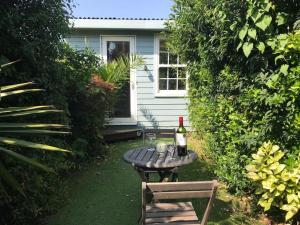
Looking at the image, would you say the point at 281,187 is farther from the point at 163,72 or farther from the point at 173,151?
the point at 163,72

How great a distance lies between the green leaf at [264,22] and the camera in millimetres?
3193

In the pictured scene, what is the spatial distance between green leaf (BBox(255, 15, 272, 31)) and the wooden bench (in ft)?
4.91

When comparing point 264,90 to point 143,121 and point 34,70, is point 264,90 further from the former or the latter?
point 143,121

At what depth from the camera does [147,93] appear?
10141 millimetres

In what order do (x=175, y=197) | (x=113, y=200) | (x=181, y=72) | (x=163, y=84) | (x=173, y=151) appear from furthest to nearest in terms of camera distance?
(x=163, y=84) < (x=181, y=72) < (x=113, y=200) < (x=173, y=151) < (x=175, y=197)

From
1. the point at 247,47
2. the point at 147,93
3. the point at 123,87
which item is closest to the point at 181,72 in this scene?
the point at 147,93

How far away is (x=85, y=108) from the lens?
6973 mm

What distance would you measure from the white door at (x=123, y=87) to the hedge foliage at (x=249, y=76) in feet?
16.0

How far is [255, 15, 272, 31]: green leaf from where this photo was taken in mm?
3193

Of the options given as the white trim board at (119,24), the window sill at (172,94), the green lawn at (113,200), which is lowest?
the green lawn at (113,200)

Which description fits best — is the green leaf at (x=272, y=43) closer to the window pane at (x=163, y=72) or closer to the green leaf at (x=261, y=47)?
the green leaf at (x=261, y=47)

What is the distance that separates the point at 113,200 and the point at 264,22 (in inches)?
134

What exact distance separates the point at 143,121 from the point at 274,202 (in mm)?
6922

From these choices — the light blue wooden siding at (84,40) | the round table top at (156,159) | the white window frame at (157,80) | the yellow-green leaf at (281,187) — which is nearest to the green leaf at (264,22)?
the yellow-green leaf at (281,187)
